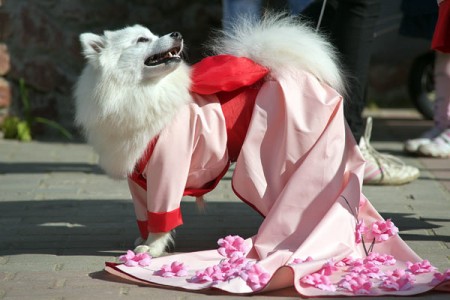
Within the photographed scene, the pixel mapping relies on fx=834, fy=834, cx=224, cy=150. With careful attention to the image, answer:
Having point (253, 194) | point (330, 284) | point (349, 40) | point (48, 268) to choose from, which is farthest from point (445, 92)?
point (48, 268)

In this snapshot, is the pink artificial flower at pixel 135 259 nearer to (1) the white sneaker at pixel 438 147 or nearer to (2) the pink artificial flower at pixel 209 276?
(2) the pink artificial flower at pixel 209 276

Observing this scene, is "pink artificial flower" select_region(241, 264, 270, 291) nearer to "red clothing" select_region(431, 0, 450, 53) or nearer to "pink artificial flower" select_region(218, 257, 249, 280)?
"pink artificial flower" select_region(218, 257, 249, 280)

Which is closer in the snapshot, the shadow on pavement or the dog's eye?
the dog's eye

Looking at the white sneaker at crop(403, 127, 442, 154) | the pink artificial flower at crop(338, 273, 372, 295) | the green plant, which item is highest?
the pink artificial flower at crop(338, 273, 372, 295)

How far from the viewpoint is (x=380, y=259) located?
3.49m

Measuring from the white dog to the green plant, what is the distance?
9.94 ft

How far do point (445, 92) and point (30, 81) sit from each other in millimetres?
3211

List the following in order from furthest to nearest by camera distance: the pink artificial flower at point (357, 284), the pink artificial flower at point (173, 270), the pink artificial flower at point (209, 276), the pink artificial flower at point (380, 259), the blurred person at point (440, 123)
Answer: the blurred person at point (440, 123) → the pink artificial flower at point (380, 259) → the pink artificial flower at point (173, 270) → the pink artificial flower at point (209, 276) → the pink artificial flower at point (357, 284)

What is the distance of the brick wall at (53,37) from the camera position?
6602 mm

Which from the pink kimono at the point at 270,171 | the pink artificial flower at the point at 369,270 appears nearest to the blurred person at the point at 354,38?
the pink kimono at the point at 270,171

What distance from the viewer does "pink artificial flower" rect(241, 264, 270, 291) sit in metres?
3.18

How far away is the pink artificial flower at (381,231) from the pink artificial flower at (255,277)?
647mm

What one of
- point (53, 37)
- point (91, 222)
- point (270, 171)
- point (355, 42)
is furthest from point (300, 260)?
point (53, 37)

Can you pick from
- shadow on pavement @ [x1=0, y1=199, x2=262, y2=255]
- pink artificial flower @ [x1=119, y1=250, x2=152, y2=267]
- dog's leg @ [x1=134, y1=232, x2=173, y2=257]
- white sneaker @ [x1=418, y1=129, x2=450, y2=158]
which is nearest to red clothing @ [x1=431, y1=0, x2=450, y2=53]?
shadow on pavement @ [x1=0, y1=199, x2=262, y2=255]
